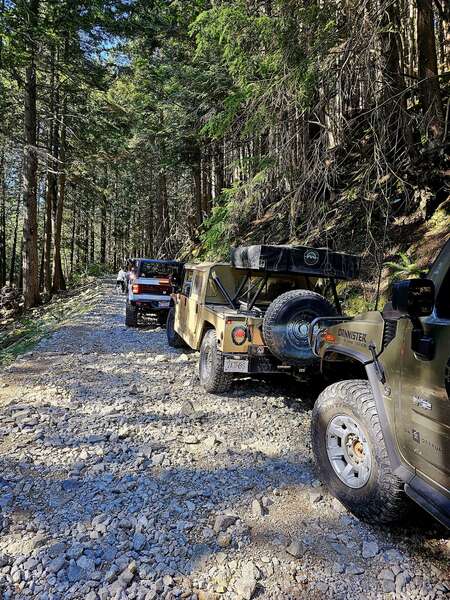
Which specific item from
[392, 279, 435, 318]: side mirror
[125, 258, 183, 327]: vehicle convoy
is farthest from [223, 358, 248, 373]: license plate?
[125, 258, 183, 327]: vehicle convoy

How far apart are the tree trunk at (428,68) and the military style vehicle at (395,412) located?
6.12 meters

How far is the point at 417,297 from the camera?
95.3 inches

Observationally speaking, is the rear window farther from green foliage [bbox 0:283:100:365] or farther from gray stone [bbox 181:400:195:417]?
gray stone [bbox 181:400:195:417]

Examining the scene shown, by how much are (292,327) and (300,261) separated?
108 centimetres

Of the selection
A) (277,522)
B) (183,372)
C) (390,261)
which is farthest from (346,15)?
(277,522)

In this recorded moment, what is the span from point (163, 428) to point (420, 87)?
773cm

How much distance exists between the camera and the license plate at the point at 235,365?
17.4ft

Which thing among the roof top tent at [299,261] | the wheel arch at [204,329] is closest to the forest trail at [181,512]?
the wheel arch at [204,329]

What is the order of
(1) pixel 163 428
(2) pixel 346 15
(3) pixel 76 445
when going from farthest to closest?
(2) pixel 346 15, (1) pixel 163 428, (3) pixel 76 445

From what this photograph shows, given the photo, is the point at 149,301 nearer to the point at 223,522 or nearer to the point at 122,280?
the point at 223,522

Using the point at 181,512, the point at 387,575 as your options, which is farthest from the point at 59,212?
the point at 387,575

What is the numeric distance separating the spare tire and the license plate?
542 mm

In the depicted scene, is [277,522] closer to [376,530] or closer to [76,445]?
[376,530]

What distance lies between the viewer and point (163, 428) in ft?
15.5
